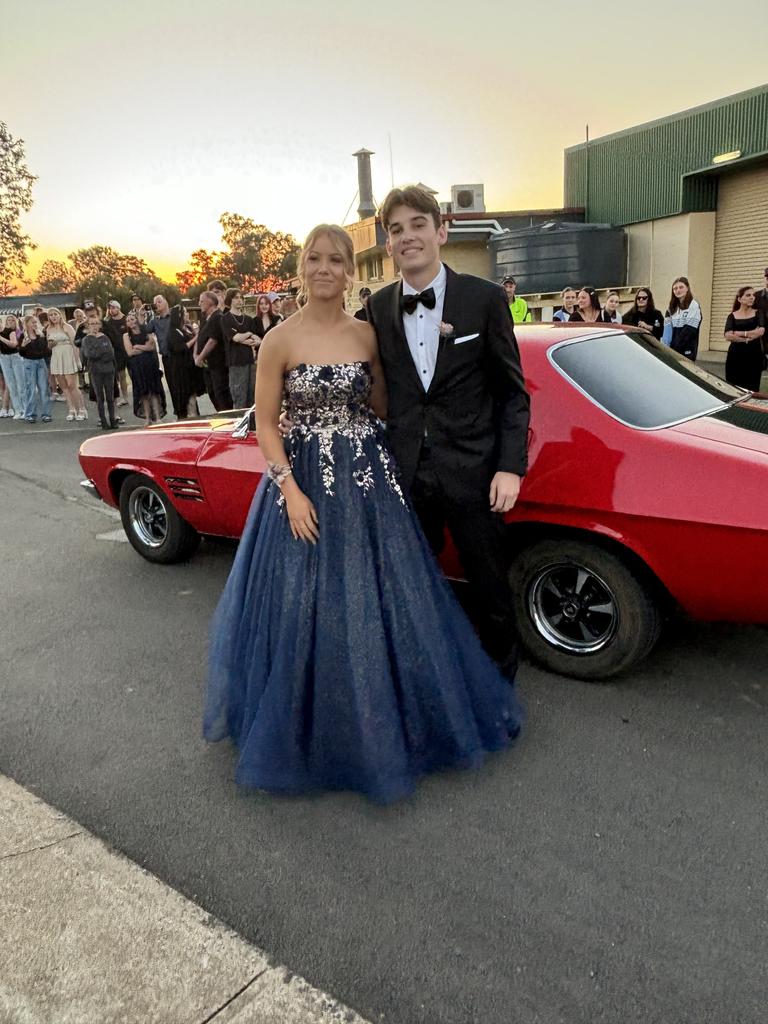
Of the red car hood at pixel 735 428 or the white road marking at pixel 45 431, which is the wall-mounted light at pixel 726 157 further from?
the red car hood at pixel 735 428

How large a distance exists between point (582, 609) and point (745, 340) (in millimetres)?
6378

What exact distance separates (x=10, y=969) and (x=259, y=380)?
1.88m

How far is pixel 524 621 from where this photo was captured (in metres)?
3.53

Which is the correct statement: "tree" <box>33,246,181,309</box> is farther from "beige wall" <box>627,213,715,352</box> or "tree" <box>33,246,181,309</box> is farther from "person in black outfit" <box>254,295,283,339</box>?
"person in black outfit" <box>254,295,283,339</box>

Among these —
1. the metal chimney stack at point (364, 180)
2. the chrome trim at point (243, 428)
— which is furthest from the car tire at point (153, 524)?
the metal chimney stack at point (364, 180)

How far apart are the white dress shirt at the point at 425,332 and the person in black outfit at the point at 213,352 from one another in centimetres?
740

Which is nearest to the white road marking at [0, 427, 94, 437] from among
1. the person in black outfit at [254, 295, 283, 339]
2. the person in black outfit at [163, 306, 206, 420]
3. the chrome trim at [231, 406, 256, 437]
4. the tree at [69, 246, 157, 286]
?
the person in black outfit at [163, 306, 206, 420]

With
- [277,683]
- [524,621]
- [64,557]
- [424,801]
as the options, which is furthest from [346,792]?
[64,557]

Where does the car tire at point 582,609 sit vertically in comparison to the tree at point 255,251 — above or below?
below

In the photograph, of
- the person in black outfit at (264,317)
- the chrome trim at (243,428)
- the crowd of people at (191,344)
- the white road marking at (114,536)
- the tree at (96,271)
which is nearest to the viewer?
the chrome trim at (243,428)

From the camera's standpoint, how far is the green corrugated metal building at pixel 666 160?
18.5 m

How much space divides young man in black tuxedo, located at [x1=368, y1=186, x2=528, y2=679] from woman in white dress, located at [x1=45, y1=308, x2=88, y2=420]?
11.6 metres

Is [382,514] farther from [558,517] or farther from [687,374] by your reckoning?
[687,374]

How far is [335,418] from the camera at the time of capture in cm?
277
